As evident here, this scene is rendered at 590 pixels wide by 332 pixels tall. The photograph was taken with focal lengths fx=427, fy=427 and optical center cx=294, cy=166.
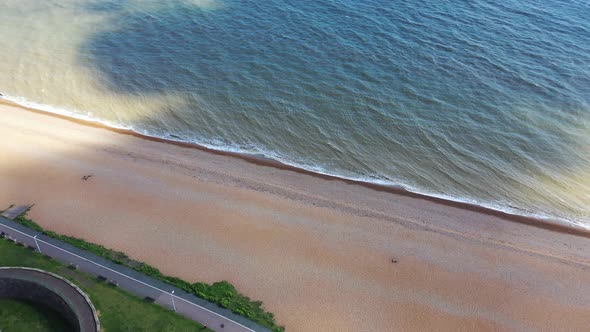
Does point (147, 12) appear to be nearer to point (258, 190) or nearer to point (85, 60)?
point (85, 60)

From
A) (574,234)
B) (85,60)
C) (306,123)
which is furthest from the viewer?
(85,60)

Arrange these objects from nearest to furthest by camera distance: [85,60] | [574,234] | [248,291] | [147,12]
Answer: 1. [248,291]
2. [574,234]
3. [85,60]
4. [147,12]

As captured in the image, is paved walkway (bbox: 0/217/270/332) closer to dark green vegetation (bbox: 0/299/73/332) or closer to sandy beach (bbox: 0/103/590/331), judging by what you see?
sandy beach (bbox: 0/103/590/331)

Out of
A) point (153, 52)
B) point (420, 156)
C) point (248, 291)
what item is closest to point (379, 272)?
point (248, 291)

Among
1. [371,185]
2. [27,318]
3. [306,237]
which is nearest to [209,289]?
[306,237]

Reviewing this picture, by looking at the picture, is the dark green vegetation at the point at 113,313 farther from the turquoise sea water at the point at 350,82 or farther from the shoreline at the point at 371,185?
the turquoise sea water at the point at 350,82

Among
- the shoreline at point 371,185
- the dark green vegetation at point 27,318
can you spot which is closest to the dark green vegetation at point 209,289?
the dark green vegetation at point 27,318

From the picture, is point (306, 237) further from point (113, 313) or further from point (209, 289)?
point (113, 313)
